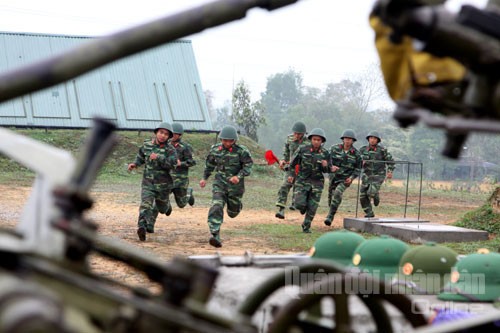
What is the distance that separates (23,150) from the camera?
3.52 meters

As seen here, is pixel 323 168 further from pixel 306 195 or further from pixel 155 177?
pixel 155 177

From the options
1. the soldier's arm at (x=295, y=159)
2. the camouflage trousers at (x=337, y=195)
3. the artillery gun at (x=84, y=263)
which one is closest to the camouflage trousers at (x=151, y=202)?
the soldier's arm at (x=295, y=159)

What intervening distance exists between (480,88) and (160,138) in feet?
39.6

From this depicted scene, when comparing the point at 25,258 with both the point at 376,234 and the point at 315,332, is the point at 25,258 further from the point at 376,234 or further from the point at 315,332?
the point at 376,234

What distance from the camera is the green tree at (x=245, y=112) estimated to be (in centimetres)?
4509

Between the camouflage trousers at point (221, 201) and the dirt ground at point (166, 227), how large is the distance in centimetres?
43

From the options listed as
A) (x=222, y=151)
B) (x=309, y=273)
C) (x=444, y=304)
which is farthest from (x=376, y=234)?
(x=309, y=273)

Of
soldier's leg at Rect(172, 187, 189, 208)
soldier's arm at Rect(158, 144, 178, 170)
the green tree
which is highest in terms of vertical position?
soldier's arm at Rect(158, 144, 178, 170)

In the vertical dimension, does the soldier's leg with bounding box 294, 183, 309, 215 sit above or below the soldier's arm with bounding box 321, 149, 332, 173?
below

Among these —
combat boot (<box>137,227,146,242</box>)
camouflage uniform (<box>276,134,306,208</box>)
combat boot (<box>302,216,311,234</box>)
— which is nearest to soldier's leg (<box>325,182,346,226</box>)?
camouflage uniform (<box>276,134,306,208</box>)

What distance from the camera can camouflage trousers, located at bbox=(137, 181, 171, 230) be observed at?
14.9m

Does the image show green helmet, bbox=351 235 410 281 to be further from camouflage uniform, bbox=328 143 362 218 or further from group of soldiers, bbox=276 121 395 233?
camouflage uniform, bbox=328 143 362 218

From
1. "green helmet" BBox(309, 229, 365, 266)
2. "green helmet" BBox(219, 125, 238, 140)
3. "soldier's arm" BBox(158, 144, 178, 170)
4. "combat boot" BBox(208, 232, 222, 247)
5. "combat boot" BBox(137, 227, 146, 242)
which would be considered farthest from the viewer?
"soldier's arm" BBox(158, 144, 178, 170)

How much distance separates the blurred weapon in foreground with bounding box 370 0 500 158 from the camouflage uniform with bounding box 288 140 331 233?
13.6m
